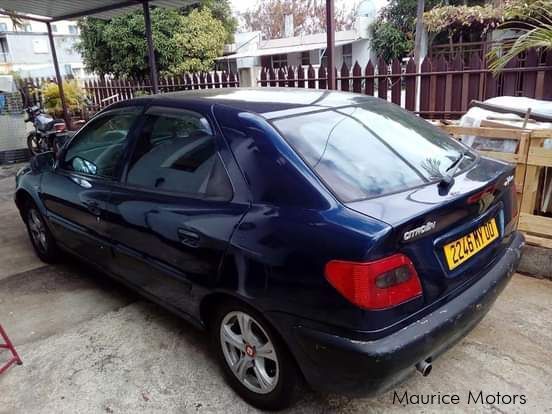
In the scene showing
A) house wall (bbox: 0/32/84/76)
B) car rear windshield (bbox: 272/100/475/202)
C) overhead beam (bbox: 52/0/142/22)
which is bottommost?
car rear windshield (bbox: 272/100/475/202)

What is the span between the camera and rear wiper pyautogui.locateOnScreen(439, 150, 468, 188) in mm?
2103

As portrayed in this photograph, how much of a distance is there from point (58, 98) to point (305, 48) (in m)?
17.3

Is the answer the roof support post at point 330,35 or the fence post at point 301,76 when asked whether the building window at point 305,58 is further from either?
the roof support post at point 330,35

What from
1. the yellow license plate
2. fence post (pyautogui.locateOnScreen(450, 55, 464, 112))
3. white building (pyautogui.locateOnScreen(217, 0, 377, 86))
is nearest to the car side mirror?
the yellow license plate

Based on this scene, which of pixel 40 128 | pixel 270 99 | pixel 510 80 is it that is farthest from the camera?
pixel 40 128

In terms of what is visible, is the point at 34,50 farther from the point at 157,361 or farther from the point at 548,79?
the point at 157,361

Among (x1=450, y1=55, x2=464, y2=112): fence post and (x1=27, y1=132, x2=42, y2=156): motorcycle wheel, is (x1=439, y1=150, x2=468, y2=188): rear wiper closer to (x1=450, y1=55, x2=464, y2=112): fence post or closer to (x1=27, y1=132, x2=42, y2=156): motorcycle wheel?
(x1=450, y1=55, x2=464, y2=112): fence post

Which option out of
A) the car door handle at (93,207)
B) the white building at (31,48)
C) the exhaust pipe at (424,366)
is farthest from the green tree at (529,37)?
the white building at (31,48)

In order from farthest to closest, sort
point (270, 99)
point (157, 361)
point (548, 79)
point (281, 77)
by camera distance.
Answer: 1. point (281, 77)
2. point (548, 79)
3. point (157, 361)
4. point (270, 99)

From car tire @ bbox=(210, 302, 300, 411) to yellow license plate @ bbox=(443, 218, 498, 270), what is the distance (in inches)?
32.9

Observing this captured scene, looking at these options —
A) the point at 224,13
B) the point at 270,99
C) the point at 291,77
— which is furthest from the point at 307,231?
the point at 224,13

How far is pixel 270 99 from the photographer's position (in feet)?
8.41

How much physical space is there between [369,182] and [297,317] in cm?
68

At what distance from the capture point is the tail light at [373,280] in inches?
67.1
